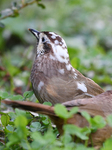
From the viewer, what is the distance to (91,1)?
827 cm

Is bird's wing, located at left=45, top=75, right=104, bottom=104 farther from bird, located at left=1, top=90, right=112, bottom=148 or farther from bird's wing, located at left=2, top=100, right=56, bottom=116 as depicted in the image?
bird's wing, located at left=2, top=100, right=56, bottom=116

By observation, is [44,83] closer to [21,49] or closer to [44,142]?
[44,142]

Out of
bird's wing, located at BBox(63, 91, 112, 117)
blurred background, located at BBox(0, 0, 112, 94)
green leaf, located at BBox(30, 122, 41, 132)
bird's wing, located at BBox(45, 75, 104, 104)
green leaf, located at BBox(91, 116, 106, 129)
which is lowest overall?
blurred background, located at BBox(0, 0, 112, 94)

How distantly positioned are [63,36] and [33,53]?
0.87 meters

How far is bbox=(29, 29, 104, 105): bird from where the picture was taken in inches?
101

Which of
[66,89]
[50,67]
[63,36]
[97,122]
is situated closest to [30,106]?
[97,122]

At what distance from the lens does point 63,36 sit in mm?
6105

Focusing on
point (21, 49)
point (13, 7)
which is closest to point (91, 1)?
point (21, 49)

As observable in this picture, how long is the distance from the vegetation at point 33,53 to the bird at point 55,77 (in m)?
0.15

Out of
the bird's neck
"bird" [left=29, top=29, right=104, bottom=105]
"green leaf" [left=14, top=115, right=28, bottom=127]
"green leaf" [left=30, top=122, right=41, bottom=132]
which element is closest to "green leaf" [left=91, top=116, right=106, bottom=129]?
"green leaf" [left=14, top=115, right=28, bottom=127]

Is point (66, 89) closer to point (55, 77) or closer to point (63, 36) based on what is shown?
point (55, 77)

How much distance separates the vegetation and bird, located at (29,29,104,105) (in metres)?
0.15

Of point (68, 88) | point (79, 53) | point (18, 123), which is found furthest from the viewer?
point (79, 53)

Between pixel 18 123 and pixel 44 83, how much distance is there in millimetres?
842
